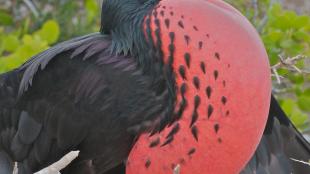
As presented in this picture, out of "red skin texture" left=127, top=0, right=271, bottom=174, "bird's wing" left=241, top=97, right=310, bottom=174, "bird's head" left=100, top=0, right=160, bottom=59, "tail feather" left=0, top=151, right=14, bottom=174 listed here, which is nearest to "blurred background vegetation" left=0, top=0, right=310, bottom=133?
"bird's wing" left=241, top=97, right=310, bottom=174

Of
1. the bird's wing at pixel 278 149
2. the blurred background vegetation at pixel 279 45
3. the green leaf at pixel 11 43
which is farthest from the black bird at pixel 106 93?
the green leaf at pixel 11 43

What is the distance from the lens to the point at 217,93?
1983 mm

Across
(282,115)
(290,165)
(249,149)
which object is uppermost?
(249,149)

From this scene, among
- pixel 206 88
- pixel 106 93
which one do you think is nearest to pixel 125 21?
pixel 106 93

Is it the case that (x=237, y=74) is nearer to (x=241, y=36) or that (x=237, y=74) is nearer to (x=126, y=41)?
(x=241, y=36)

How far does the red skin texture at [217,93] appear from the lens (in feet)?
6.48

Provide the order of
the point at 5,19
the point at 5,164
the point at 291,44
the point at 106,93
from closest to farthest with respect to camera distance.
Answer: the point at 106,93
the point at 5,164
the point at 291,44
the point at 5,19

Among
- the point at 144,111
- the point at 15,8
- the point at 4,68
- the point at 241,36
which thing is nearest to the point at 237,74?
the point at 241,36

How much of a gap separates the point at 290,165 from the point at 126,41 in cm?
91

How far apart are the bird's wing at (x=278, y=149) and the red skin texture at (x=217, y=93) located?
635 millimetres

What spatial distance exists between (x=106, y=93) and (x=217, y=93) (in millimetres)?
328

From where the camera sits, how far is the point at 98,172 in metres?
2.26

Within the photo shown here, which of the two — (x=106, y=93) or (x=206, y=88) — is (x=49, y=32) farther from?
(x=206, y=88)

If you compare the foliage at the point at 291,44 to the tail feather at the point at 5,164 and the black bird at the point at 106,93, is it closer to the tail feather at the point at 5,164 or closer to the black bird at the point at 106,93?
the black bird at the point at 106,93
